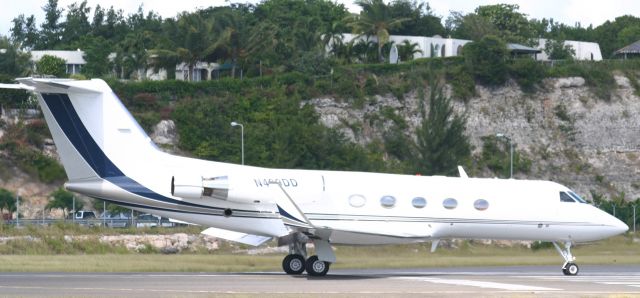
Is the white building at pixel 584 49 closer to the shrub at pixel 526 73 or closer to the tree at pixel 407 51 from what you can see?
the shrub at pixel 526 73

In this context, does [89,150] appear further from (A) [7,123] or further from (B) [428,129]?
(A) [7,123]

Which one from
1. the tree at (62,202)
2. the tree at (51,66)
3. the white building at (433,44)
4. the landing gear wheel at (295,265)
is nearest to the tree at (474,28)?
the white building at (433,44)

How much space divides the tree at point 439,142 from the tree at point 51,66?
87.6 feet

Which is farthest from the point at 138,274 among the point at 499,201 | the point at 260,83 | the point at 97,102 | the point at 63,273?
the point at 260,83

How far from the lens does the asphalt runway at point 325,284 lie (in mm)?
25625

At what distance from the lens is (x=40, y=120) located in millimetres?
71438

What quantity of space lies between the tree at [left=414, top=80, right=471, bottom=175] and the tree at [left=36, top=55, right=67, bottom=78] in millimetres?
26702

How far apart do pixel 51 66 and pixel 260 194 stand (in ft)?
169

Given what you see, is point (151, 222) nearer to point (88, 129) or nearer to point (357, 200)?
point (88, 129)

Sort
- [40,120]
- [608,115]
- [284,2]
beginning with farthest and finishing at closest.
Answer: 1. [284,2]
2. [608,115]
3. [40,120]

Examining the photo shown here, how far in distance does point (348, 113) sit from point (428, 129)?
47.2 ft

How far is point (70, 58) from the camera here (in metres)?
84.9

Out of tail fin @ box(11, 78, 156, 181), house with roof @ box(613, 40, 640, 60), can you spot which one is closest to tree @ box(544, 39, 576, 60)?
house with roof @ box(613, 40, 640, 60)

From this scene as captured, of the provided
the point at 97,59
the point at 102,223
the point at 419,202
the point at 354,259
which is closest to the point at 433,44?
the point at 97,59
